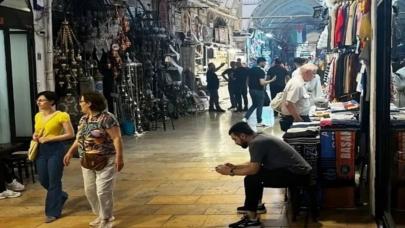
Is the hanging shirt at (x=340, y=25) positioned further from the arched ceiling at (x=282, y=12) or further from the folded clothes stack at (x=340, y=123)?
the arched ceiling at (x=282, y=12)

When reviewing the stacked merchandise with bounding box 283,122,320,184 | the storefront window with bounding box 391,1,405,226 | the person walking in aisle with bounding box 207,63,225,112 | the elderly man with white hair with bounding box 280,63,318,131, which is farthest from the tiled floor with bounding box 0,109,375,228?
the person walking in aisle with bounding box 207,63,225,112

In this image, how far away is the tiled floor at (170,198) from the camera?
593 cm

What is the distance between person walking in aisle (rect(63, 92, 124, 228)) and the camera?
18.1 ft

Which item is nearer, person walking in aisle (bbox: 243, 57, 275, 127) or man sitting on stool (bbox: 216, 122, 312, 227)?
man sitting on stool (bbox: 216, 122, 312, 227)

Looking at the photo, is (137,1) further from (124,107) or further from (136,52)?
(124,107)

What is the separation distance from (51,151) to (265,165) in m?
2.22

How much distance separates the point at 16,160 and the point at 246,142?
398 centimetres

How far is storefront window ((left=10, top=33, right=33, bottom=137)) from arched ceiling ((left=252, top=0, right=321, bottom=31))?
807 inches

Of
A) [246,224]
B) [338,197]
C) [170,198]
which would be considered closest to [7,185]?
[170,198]

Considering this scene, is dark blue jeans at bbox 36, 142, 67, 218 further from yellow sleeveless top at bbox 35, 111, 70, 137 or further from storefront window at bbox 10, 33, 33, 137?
storefront window at bbox 10, 33, 33, 137

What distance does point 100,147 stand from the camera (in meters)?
5.54

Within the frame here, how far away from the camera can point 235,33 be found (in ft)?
89.2

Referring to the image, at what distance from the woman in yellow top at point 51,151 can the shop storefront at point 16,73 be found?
322 centimetres

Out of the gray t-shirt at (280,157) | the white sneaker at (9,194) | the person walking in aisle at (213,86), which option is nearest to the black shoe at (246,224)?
the gray t-shirt at (280,157)
